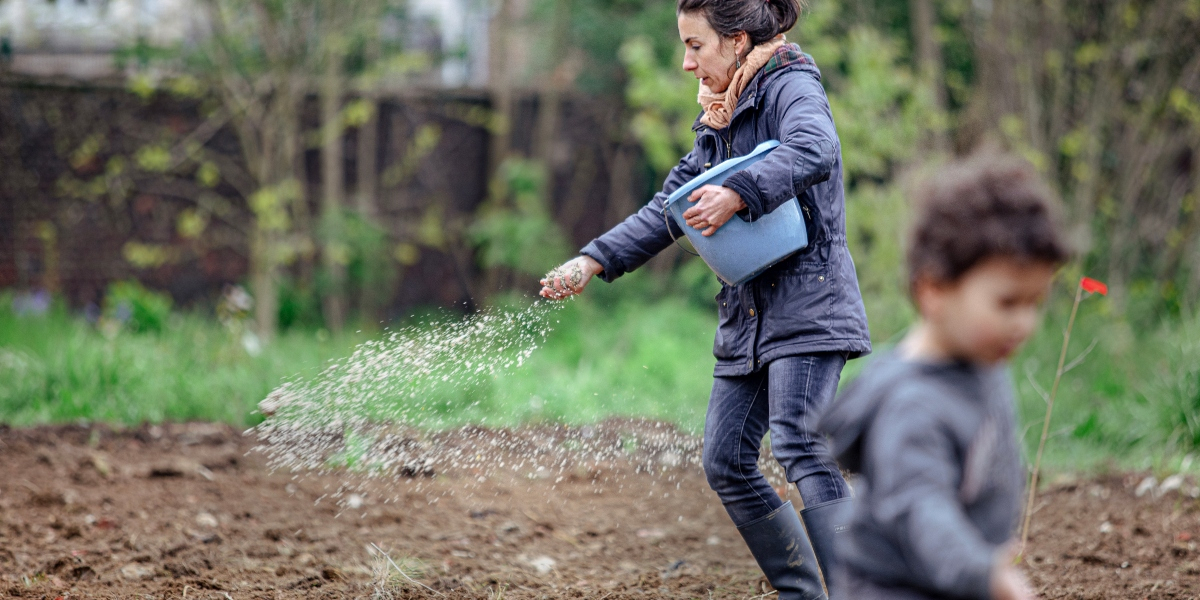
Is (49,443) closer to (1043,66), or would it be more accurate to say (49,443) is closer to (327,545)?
(327,545)

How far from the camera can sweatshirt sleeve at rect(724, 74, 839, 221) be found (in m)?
2.28

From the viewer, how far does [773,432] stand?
2.37 m

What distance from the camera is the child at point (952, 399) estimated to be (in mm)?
1431

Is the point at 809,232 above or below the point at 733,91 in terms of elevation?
below

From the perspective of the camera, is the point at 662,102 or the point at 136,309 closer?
the point at 136,309

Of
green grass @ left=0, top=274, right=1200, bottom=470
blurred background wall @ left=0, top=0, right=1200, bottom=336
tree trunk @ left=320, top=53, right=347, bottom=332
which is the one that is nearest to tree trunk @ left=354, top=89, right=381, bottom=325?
blurred background wall @ left=0, top=0, right=1200, bottom=336

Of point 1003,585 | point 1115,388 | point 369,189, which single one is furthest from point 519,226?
point 1003,585

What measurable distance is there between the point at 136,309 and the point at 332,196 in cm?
186

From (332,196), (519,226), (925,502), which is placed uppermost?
(332,196)

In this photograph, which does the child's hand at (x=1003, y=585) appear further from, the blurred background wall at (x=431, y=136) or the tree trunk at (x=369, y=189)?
the tree trunk at (x=369, y=189)

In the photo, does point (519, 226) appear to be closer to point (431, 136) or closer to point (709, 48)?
point (431, 136)

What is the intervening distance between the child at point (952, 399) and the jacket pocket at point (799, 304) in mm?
794

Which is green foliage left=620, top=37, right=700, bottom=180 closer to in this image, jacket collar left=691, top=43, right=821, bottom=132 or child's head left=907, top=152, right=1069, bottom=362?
jacket collar left=691, top=43, right=821, bottom=132

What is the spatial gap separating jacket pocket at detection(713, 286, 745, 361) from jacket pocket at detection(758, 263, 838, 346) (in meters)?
0.08
